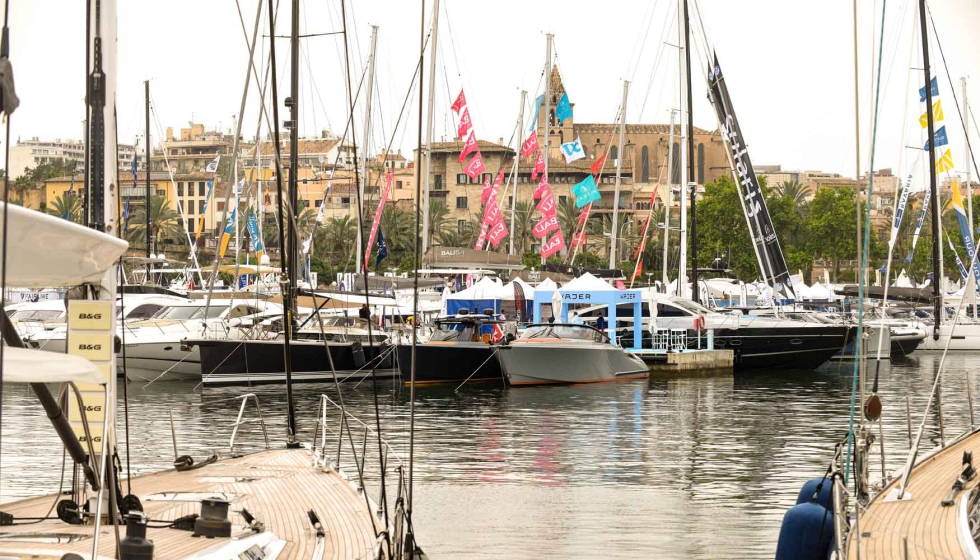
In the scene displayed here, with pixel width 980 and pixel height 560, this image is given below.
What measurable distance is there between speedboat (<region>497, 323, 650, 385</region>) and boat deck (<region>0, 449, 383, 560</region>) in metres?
19.8

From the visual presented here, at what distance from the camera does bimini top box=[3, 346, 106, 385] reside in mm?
5766

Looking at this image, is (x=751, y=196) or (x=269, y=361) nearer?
(x=269, y=361)

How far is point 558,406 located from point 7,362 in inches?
882

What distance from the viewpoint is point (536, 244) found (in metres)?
103

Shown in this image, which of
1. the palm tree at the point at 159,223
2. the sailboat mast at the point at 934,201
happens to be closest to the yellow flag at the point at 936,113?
the sailboat mast at the point at 934,201

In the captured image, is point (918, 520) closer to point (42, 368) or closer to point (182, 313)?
point (42, 368)

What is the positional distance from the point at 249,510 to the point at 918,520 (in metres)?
4.82

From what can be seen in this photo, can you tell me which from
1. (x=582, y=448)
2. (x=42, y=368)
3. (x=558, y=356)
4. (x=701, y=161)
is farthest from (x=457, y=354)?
(x=701, y=161)

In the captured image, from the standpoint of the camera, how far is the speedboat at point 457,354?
31.4 m

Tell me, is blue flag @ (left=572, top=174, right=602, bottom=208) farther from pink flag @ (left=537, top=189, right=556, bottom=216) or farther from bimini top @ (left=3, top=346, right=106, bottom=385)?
bimini top @ (left=3, top=346, right=106, bottom=385)

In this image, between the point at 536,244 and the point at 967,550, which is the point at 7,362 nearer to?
the point at 967,550

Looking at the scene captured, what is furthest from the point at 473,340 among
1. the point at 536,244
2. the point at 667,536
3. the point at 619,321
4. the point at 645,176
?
the point at 645,176

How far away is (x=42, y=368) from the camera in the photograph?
595 centimetres

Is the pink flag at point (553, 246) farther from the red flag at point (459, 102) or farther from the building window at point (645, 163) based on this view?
the building window at point (645, 163)
